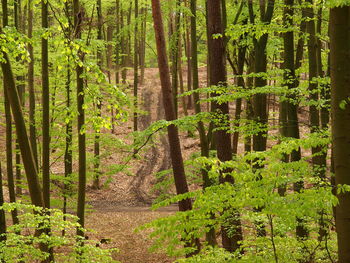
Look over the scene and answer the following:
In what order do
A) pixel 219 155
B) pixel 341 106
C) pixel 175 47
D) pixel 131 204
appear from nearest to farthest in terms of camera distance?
1. pixel 341 106
2. pixel 219 155
3. pixel 175 47
4. pixel 131 204

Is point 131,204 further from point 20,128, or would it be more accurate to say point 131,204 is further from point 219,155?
point 20,128

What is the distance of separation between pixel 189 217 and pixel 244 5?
437 inches

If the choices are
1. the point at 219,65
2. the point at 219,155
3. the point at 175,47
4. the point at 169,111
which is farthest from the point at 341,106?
the point at 175,47

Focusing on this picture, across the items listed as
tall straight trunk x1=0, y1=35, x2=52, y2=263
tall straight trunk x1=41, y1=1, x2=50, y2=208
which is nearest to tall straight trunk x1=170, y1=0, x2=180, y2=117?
tall straight trunk x1=41, y1=1, x2=50, y2=208

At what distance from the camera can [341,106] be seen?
3.77m

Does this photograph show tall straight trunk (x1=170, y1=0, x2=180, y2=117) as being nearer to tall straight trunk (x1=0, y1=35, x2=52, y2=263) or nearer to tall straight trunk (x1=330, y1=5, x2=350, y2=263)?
tall straight trunk (x1=0, y1=35, x2=52, y2=263)

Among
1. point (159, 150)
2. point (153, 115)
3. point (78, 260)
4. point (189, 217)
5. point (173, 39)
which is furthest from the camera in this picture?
point (153, 115)

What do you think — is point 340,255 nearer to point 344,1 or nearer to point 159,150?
point 344,1

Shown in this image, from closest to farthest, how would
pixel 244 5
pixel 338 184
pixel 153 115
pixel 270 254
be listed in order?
pixel 338 184 < pixel 270 254 < pixel 244 5 < pixel 153 115

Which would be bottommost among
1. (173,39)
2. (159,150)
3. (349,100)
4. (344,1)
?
(159,150)

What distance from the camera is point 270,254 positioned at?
202 inches

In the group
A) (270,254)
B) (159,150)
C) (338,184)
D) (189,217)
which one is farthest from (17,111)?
(159,150)

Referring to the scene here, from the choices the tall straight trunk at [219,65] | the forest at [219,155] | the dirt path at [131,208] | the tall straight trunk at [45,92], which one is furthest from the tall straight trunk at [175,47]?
the tall straight trunk at [219,65]

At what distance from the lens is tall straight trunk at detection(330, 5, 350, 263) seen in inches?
151
